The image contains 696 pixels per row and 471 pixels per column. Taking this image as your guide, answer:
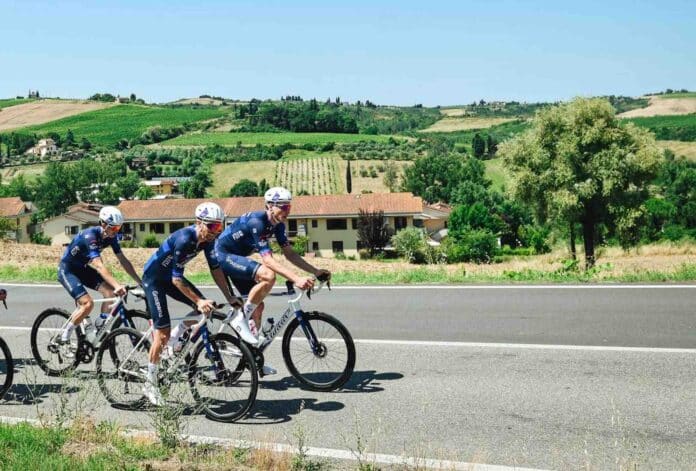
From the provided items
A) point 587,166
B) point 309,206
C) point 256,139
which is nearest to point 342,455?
point 587,166

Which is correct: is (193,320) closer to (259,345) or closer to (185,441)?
(259,345)

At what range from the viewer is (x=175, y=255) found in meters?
6.79

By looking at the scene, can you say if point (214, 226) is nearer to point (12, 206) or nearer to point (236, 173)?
point (12, 206)

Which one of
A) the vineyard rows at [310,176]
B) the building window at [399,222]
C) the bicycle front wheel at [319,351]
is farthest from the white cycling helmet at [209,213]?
the vineyard rows at [310,176]

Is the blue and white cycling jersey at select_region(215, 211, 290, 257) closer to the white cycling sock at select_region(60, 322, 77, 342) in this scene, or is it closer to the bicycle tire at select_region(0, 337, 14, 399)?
the white cycling sock at select_region(60, 322, 77, 342)

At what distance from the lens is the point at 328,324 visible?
24.3 feet

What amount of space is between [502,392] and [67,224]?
322 ft

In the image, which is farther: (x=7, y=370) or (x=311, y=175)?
(x=311, y=175)

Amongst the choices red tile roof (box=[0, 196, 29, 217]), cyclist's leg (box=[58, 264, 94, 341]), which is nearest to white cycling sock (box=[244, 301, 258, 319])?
cyclist's leg (box=[58, 264, 94, 341])

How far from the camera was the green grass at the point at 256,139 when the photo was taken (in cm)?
16512

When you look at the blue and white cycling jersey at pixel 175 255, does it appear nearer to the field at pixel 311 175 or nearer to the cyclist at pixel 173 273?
the cyclist at pixel 173 273

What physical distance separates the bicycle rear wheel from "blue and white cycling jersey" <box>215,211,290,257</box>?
1322mm

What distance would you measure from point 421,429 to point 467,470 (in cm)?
111

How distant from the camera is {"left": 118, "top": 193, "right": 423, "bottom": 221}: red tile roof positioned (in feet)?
281
